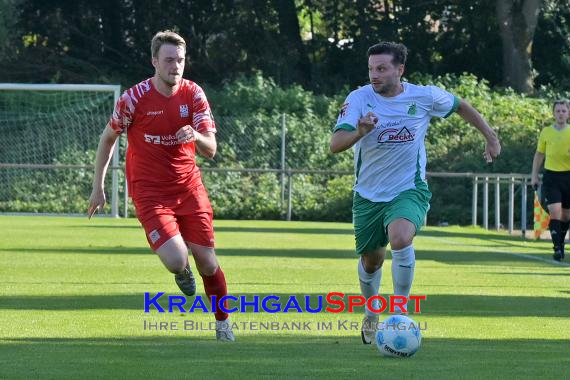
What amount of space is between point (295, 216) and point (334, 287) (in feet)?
63.7

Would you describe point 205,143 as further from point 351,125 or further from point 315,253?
point 315,253

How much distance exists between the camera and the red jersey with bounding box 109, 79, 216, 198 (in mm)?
8906

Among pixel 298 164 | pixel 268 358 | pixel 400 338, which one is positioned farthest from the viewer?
pixel 298 164

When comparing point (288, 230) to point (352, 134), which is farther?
point (288, 230)

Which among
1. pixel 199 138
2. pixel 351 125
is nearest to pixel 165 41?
pixel 199 138

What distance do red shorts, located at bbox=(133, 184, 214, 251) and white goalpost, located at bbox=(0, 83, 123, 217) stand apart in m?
22.3

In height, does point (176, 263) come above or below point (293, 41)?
below

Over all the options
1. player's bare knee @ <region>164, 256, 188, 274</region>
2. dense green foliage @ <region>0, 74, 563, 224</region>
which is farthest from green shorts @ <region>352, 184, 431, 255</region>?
dense green foliage @ <region>0, 74, 563, 224</region>

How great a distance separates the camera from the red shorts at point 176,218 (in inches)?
354

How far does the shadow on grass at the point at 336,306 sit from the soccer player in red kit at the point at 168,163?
154 centimetres

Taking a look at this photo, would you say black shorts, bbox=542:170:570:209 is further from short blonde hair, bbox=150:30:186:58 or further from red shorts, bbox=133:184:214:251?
short blonde hair, bbox=150:30:186:58

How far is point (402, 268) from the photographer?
8.53 metres

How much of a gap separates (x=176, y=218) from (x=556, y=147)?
9.61m

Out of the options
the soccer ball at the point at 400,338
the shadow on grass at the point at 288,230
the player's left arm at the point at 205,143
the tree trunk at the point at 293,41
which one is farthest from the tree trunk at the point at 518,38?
the soccer ball at the point at 400,338
